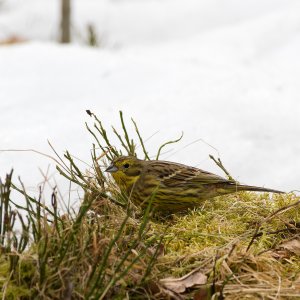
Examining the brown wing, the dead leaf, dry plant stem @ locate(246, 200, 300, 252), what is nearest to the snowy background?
the brown wing

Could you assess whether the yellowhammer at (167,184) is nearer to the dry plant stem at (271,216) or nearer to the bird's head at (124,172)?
the bird's head at (124,172)

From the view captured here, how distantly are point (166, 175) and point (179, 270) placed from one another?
45.0 inches

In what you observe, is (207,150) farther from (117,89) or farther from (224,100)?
(117,89)

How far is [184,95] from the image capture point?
25.7 feet

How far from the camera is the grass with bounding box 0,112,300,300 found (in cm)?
330

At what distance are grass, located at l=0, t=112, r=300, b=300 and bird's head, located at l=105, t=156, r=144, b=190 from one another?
1.10 ft

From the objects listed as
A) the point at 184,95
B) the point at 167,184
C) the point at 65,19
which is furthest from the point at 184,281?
the point at 65,19

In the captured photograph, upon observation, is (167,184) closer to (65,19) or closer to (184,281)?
(184,281)

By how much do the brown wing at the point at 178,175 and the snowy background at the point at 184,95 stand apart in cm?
28

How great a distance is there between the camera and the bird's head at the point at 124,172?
4598 mm

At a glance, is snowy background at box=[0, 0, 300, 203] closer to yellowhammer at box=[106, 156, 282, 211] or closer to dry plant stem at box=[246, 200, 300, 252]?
yellowhammer at box=[106, 156, 282, 211]

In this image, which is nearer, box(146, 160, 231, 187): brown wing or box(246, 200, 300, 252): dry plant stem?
box(246, 200, 300, 252): dry plant stem

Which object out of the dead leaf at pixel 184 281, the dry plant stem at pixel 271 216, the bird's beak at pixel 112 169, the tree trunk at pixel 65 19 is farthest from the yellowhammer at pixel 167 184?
the tree trunk at pixel 65 19

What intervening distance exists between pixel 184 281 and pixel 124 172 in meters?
1.20
